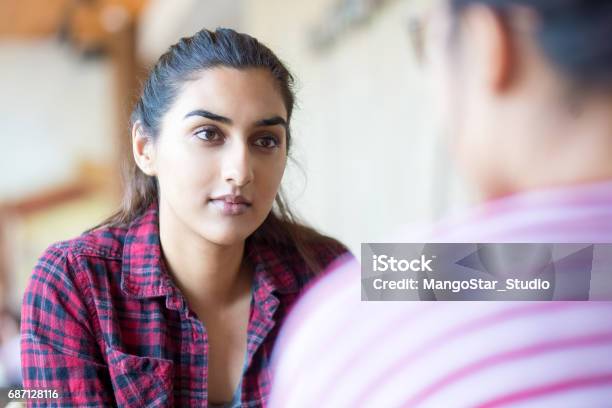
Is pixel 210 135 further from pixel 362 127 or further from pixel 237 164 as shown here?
pixel 362 127

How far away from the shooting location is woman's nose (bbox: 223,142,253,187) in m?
0.65

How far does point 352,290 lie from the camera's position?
745 mm

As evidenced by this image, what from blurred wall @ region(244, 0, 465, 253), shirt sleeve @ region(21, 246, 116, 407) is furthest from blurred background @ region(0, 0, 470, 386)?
shirt sleeve @ region(21, 246, 116, 407)

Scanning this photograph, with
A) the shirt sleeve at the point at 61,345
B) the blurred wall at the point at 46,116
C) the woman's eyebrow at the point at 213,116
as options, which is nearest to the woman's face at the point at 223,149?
the woman's eyebrow at the point at 213,116

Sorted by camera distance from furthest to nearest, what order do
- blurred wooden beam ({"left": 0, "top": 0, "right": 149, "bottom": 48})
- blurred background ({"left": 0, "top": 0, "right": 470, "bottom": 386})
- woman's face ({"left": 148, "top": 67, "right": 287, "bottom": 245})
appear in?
blurred wooden beam ({"left": 0, "top": 0, "right": 149, "bottom": 48})
blurred background ({"left": 0, "top": 0, "right": 470, "bottom": 386})
woman's face ({"left": 148, "top": 67, "right": 287, "bottom": 245})

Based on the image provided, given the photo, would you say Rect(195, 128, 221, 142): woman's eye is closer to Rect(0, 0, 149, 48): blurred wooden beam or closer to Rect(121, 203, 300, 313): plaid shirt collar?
Rect(121, 203, 300, 313): plaid shirt collar

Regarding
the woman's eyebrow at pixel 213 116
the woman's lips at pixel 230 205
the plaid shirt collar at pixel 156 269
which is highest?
the woman's eyebrow at pixel 213 116

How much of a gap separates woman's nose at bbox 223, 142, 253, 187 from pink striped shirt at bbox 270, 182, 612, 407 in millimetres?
185

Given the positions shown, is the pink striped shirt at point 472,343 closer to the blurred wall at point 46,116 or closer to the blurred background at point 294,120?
the blurred background at point 294,120

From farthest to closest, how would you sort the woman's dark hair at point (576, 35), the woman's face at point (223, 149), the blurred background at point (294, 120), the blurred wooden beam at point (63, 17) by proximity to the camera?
the blurred wooden beam at point (63, 17) < the blurred background at point (294, 120) < the woman's face at point (223, 149) < the woman's dark hair at point (576, 35)

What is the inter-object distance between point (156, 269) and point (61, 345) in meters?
0.12

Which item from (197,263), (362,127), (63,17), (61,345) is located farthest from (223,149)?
(63,17)

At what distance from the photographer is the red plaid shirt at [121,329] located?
664 millimetres

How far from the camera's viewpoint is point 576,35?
0.56 metres
